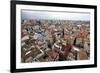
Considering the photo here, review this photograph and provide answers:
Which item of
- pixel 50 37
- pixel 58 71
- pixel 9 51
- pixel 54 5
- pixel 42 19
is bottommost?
pixel 58 71

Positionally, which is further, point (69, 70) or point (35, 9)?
point (69, 70)

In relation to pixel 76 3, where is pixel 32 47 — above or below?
below

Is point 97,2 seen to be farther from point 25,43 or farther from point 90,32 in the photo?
point 25,43

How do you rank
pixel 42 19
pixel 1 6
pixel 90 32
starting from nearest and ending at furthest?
→ pixel 1 6 < pixel 42 19 < pixel 90 32

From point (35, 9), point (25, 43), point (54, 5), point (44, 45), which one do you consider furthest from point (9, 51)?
point (54, 5)

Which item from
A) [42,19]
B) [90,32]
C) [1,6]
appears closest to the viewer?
[1,6]

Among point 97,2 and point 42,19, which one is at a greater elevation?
point 97,2

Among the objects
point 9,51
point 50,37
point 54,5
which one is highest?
point 54,5

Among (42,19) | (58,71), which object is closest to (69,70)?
(58,71)

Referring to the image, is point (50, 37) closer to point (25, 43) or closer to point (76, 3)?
point (25, 43)
